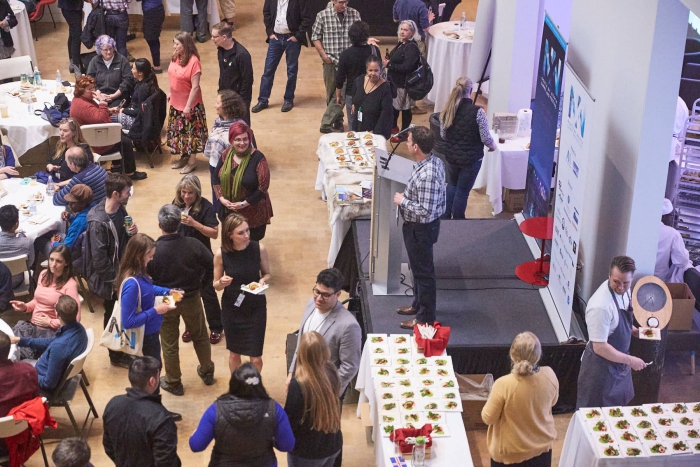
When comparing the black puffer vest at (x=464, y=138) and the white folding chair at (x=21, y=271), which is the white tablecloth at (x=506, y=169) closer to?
the black puffer vest at (x=464, y=138)

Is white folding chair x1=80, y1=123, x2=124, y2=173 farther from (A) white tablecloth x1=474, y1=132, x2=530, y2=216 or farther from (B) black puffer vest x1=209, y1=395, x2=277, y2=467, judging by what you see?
(B) black puffer vest x1=209, y1=395, x2=277, y2=467

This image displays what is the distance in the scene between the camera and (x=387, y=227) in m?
6.38

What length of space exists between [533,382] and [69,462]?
7.35 feet

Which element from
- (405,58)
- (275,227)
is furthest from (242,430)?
(405,58)

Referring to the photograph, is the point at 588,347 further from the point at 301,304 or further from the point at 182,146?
the point at 182,146

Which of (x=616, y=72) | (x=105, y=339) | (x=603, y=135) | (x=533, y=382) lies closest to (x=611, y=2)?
(x=616, y=72)

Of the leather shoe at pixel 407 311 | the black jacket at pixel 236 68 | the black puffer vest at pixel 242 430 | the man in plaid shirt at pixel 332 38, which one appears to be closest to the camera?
the black puffer vest at pixel 242 430

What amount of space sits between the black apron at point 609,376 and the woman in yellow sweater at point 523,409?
0.67 meters

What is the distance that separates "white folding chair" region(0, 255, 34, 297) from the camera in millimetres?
6492

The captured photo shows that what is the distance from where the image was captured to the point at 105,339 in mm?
5570

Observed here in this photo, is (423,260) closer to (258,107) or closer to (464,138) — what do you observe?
(464,138)

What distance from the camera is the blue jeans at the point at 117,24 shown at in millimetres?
10852

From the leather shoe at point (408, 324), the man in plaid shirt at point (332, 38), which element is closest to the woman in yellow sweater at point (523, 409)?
the leather shoe at point (408, 324)

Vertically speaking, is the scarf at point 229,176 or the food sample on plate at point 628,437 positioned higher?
the scarf at point 229,176
